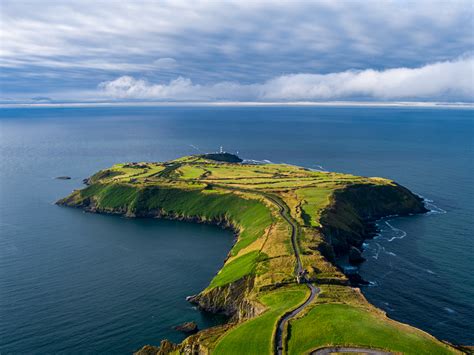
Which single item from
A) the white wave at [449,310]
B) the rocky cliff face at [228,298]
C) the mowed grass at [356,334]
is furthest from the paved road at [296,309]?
the white wave at [449,310]

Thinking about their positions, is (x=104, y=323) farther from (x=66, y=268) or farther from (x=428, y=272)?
(x=428, y=272)

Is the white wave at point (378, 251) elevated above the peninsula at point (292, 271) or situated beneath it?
situated beneath

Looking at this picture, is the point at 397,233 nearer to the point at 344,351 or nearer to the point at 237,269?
the point at 237,269

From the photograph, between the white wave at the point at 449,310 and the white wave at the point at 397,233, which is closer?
the white wave at the point at 449,310

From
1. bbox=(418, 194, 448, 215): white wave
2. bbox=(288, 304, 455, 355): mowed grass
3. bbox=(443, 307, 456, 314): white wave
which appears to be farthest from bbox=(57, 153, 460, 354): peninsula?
bbox=(443, 307, 456, 314): white wave

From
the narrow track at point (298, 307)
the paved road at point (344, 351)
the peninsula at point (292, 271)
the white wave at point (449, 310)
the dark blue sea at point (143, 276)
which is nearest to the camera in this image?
the paved road at point (344, 351)

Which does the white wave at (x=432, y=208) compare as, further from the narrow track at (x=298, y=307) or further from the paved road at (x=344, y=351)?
the paved road at (x=344, y=351)

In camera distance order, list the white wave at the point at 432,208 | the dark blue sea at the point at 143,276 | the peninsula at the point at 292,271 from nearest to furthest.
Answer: the peninsula at the point at 292,271 → the dark blue sea at the point at 143,276 → the white wave at the point at 432,208

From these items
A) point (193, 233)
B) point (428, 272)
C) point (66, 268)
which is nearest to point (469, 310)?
point (428, 272)

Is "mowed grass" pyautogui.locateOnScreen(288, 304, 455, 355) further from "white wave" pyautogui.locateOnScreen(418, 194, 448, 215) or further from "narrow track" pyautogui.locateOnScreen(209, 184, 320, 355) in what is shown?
"white wave" pyautogui.locateOnScreen(418, 194, 448, 215)
